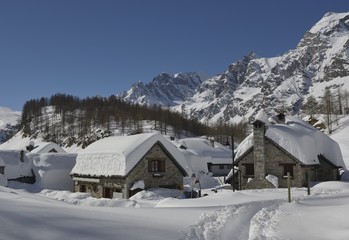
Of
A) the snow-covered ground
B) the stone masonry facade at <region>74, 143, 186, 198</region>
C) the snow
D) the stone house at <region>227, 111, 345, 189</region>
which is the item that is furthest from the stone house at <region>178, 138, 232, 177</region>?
the snow-covered ground

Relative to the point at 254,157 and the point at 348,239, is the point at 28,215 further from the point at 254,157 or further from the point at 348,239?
the point at 254,157

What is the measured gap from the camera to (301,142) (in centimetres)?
3338

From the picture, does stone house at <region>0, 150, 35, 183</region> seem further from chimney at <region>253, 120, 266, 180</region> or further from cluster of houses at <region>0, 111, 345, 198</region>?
chimney at <region>253, 120, 266, 180</region>

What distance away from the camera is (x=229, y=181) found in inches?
1442

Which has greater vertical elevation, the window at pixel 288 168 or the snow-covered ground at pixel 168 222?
the window at pixel 288 168

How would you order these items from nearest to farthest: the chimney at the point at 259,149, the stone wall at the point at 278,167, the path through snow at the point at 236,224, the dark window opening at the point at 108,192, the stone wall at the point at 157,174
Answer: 1. the path through snow at the point at 236,224
2. the stone wall at the point at 157,174
3. the dark window opening at the point at 108,192
4. the stone wall at the point at 278,167
5. the chimney at the point at 259,149

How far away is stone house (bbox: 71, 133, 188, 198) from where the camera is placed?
93.9 feet

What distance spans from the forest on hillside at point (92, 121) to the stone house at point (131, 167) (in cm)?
7685

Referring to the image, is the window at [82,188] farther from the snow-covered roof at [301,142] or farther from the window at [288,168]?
the window at [288,168]

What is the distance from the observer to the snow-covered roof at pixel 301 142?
108 feet

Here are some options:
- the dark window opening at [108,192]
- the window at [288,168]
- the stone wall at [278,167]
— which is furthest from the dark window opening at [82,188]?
the window at [288,168]

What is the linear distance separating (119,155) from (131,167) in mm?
1493

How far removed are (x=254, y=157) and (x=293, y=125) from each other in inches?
240

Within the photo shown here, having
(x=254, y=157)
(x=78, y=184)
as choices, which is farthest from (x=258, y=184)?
(x=78, y=184)
